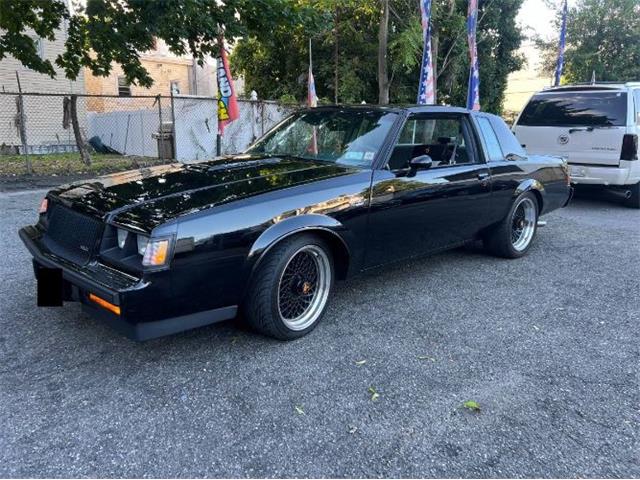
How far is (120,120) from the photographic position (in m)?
16.9

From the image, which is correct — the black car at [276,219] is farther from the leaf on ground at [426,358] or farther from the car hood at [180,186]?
the leaf on ground at [426,358]

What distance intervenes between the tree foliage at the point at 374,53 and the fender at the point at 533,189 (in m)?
12.6

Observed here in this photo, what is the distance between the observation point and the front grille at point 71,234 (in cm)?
291

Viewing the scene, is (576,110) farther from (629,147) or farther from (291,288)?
Result: (291,288)

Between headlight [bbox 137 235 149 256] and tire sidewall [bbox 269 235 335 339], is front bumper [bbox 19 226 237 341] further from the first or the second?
tire sidewall [bbox 269 235 335 339]

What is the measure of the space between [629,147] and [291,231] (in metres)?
6.73

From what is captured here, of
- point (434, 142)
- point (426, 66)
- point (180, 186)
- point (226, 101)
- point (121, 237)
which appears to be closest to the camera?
point (121, 237)

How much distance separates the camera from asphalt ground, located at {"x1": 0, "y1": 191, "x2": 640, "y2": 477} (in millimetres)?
2197

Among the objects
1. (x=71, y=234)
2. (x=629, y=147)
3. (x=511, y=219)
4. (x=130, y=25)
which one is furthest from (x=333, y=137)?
(x=629, y=147)

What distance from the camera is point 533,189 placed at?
17.8 ft

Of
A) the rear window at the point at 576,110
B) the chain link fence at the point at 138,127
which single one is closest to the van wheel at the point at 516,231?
the rear window at the point at 576,110

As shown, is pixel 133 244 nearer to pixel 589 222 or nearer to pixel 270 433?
pixel 270 433

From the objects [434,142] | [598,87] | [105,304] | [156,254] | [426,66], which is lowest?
[105,304]

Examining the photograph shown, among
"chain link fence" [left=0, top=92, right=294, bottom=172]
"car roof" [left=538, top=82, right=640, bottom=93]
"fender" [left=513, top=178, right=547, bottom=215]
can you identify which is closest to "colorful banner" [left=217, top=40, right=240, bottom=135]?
"chain link fence" [left=0, top=92, right=294, bottom=172]
